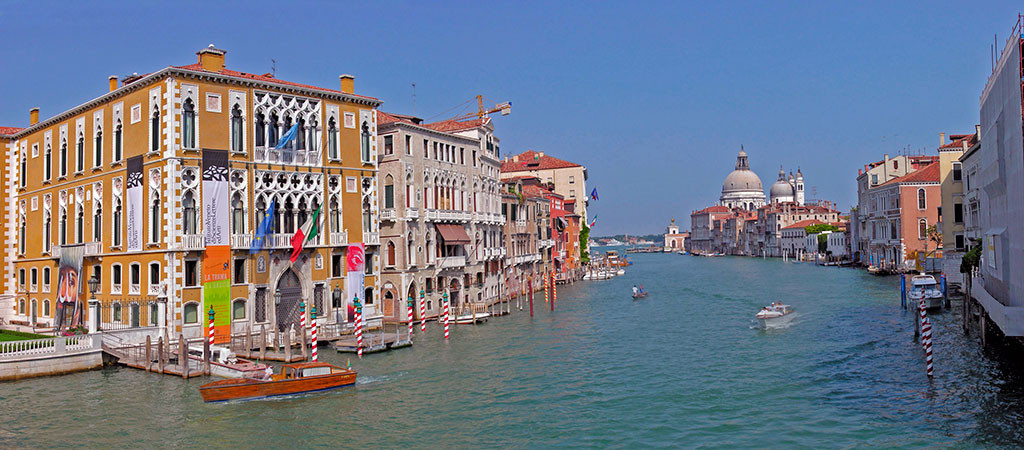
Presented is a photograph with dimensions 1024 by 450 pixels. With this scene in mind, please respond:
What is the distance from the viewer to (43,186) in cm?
3206

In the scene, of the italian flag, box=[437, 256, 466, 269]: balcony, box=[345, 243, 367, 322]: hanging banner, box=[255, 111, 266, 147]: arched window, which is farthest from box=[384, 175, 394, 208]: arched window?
box=[255, 111, 266, 147]: arched window

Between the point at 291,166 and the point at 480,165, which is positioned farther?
the point at 480,165

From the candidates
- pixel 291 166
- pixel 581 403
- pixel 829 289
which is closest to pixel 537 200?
pixel 829 289

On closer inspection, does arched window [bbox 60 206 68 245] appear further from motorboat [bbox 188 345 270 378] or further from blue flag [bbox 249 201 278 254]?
motorboat [bbox 188 345 270 378]

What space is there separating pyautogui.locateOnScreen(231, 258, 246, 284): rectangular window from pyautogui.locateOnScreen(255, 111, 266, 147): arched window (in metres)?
3.97

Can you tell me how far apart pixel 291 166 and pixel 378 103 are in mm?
4883

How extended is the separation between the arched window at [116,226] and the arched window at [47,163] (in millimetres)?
6188

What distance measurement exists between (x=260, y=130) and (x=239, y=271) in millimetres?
4854

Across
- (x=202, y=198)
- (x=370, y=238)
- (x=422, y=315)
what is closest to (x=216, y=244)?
(x=202, y=198)

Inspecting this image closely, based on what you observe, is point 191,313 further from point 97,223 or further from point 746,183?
point 746,183

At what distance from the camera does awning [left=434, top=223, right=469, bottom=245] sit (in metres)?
36.3

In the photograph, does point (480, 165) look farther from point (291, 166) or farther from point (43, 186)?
point (43, 186)

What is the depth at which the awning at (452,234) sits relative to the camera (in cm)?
3634

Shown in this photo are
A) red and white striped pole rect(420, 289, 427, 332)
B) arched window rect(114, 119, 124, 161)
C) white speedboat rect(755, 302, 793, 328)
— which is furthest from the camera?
white speedboat rect(755, 302, 793, 328)
